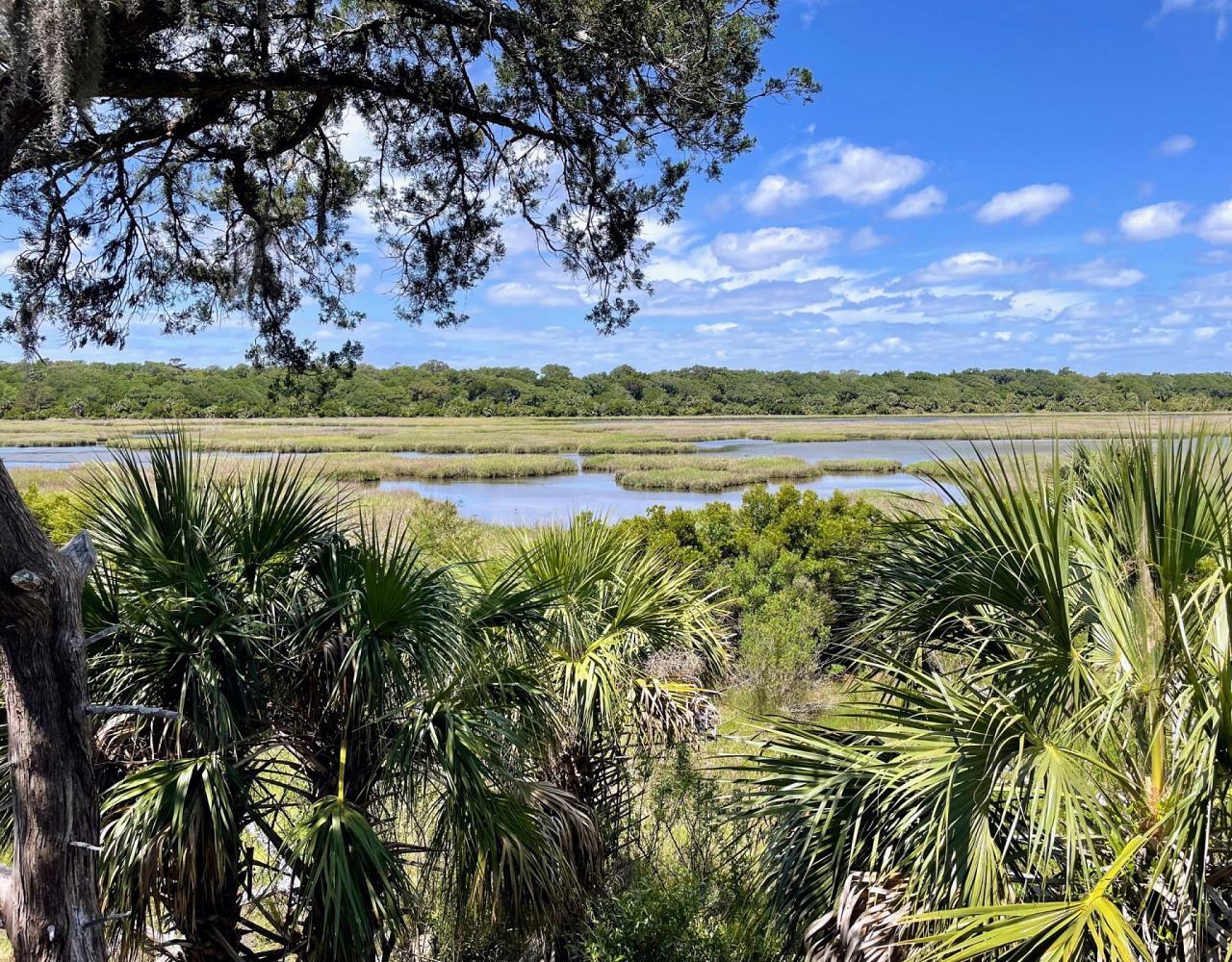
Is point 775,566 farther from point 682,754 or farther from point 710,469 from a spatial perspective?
point 710,469

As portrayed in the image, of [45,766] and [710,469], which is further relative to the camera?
[710,469]

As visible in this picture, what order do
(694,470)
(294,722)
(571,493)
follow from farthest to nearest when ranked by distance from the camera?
1. (694,470)
2. (571,493)
3. (294,722)

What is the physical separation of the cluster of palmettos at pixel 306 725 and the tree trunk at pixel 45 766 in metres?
0.28

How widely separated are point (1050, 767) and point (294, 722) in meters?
3.78

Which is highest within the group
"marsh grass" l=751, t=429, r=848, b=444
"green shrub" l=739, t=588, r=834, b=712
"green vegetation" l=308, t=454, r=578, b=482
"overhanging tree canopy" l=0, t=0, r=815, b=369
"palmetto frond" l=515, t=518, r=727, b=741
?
"overhanging tree canopy" l=0, t=0, r=815, b=369

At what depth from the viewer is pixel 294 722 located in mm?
4730

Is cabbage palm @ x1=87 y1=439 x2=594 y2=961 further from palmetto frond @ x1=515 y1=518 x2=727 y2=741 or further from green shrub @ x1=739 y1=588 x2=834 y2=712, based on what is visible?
green shrub @ x1=739 y1=588 x2=834 y2=712

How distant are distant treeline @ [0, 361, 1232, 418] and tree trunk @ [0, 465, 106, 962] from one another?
52111mm

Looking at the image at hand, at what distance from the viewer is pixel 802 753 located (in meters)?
4.02

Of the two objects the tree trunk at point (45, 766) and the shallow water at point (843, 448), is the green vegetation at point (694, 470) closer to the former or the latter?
the shallow water at point (843, 448)

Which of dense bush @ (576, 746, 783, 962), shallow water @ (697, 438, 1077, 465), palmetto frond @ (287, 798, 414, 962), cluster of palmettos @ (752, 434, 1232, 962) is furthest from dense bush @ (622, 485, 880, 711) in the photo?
shallow water @ (697, 438, 1077, 465)

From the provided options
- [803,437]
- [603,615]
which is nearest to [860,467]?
[803,437]

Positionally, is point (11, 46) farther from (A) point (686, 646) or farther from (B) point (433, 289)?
(A) point (686, 646)

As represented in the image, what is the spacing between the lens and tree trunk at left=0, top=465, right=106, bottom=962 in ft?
10.4
